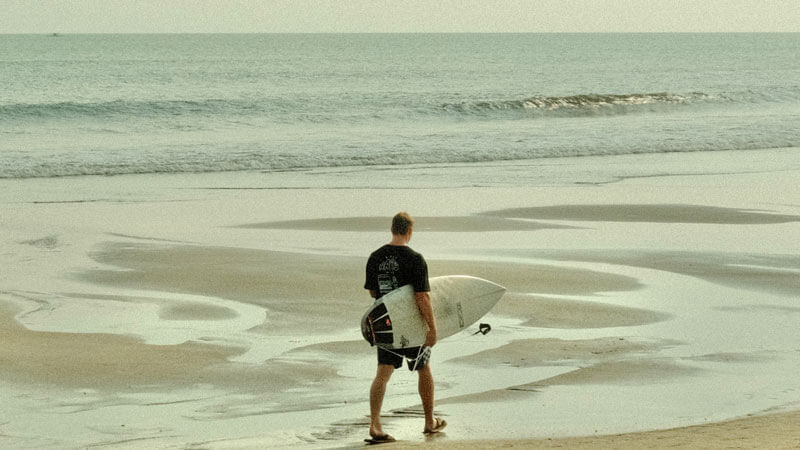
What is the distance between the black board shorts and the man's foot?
0.37m

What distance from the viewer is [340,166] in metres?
26.0

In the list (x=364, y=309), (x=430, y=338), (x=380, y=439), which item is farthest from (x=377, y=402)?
(x=364, y=309)

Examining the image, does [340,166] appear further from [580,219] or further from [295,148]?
[580,219]

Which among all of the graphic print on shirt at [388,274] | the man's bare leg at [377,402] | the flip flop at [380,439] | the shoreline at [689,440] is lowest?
the shoreline at [689,440]

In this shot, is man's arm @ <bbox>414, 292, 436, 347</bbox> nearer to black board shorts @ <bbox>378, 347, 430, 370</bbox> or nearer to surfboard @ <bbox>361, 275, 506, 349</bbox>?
surfboard @ <bbox>361, 275, 506, 349</bbox>

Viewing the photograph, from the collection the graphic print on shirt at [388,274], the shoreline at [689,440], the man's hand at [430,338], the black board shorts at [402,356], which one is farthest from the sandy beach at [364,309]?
the graphic print on shirt at [388,274]

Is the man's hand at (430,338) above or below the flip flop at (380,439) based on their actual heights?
above

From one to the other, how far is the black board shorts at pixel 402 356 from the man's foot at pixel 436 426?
0.37 metres

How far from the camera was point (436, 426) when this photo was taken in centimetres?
717

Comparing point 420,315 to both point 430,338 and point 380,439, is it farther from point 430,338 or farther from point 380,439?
point 380,439

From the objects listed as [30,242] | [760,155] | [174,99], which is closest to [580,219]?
[30,242]

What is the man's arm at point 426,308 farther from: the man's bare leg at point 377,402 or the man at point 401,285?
the man's bare leg at point 377,402

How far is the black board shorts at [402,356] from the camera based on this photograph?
284 inches

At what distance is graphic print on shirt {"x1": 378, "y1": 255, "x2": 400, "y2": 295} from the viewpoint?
7090 mm
